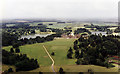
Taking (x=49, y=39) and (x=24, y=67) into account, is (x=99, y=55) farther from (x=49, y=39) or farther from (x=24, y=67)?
(x=49, y=39)

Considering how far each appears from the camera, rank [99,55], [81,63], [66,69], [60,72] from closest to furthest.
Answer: [60,72]
[66,69]
[81,63]
[99,55]

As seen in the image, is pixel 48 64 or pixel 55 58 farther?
pixel 55 58

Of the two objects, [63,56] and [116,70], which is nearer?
[116,70]

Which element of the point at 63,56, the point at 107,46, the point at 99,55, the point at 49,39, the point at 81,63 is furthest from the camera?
the point at 49,39

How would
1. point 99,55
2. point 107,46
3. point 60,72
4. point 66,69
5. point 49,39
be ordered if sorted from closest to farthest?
point 60,72 < point 66,69 < point 99,55 < point 107,46 < point 49,39

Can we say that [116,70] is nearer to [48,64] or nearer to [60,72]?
[60,72]

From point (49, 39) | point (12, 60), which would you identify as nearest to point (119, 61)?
point (12, 60)

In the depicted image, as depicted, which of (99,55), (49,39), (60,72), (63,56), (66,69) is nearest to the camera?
(60,72)

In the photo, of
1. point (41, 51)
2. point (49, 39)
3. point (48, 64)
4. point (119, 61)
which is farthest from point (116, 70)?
point (49, 39)

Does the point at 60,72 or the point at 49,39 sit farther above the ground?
the point at 49,39
